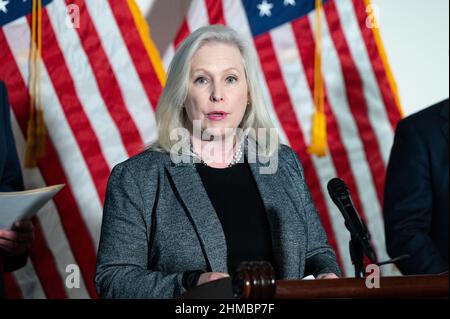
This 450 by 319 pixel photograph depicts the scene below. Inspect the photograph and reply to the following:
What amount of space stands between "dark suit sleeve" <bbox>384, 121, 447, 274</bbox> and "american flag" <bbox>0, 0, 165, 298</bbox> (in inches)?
55.9

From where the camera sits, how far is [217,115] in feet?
6.47

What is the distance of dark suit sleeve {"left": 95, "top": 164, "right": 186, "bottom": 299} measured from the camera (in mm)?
1712

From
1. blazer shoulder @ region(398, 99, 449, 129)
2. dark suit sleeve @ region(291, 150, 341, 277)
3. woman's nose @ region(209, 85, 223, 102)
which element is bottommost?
dark suit sleeve @ region(291, 150, 341, 277)

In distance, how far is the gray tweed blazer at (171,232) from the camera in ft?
5.75

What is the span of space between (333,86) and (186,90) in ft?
4.61

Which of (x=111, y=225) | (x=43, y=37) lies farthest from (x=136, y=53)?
(x=111, y=225)

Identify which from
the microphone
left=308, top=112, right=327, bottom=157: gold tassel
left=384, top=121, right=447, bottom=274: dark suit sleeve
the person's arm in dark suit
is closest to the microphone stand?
the microphone

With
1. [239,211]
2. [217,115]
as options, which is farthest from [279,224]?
[217,115]

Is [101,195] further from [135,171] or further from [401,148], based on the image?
[401,148]

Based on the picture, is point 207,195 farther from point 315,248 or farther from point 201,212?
point 315,248

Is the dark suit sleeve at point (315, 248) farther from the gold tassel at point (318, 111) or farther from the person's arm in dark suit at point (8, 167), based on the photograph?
the gold tassel at point (318, 111)

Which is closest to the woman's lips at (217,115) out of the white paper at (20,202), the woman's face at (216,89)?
the woman's face at (216,89)

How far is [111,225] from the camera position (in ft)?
5.91

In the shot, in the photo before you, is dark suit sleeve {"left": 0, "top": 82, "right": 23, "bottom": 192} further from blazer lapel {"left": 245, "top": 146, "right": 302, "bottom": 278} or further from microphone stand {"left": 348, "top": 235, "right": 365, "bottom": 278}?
microphone stand {"left": 348, "top": 235, "right": 365, "bottom": 278}
